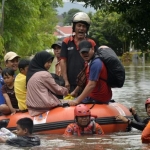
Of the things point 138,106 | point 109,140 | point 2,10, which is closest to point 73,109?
point 109,140

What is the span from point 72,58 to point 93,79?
1.45m

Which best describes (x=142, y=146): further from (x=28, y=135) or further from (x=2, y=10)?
(x=2, y=10)

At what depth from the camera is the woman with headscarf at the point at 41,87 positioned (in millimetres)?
11570

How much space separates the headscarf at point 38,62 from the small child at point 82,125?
1239 mm

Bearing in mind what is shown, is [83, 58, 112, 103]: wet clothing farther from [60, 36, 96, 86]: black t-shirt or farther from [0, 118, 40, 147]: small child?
[0, 118, 40, 147]: small child

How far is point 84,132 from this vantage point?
10.7 meters

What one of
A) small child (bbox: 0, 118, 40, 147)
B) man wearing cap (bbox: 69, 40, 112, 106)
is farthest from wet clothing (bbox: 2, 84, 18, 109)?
small child (bbox: 0, 118, 40, 147)

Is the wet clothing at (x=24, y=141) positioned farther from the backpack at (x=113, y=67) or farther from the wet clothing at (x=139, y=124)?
the backpack at (x=113, y=67)

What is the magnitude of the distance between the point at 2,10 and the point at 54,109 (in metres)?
16.4

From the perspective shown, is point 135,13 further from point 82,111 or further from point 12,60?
point 82,111

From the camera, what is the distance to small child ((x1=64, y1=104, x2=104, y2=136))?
34.8 feet

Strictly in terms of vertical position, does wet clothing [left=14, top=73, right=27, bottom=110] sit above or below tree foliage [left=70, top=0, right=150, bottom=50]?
below

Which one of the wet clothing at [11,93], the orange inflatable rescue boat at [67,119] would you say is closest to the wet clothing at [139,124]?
the orange inflatable rescue boat at [67,119]

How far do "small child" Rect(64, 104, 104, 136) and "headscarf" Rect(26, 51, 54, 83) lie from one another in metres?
1.24
